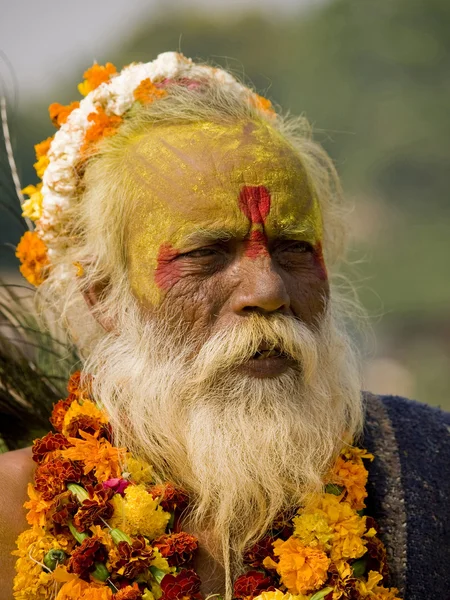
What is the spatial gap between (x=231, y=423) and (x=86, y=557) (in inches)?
25.3

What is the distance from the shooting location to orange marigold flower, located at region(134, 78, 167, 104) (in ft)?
12.1

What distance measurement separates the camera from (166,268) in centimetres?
334

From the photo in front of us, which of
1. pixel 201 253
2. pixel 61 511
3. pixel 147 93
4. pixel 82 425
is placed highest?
pixel 147 93

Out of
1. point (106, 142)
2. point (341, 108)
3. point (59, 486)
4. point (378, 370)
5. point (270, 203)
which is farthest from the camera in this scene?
point (341, 108)

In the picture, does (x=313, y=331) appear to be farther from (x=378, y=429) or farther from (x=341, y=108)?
(x=341, y=108)

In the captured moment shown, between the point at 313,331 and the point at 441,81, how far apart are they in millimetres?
22997

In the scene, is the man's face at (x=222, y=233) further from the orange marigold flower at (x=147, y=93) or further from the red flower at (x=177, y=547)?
the red flower at (x=177, y=547)

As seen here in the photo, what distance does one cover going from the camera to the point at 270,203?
337 cm

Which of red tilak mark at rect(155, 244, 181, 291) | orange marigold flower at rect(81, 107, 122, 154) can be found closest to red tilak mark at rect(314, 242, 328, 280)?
red tilak mark at rect(155, 244, 181, 291)

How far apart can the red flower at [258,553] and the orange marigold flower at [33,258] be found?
55.3 inches

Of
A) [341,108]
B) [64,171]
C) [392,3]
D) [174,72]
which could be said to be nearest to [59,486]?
[64,171]

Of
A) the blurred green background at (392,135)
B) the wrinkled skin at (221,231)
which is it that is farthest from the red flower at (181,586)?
the blurred green background at (392,135)

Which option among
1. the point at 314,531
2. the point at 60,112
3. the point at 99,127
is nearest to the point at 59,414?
the point at 314,531

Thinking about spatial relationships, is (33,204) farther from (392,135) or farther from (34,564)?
(392,135)
